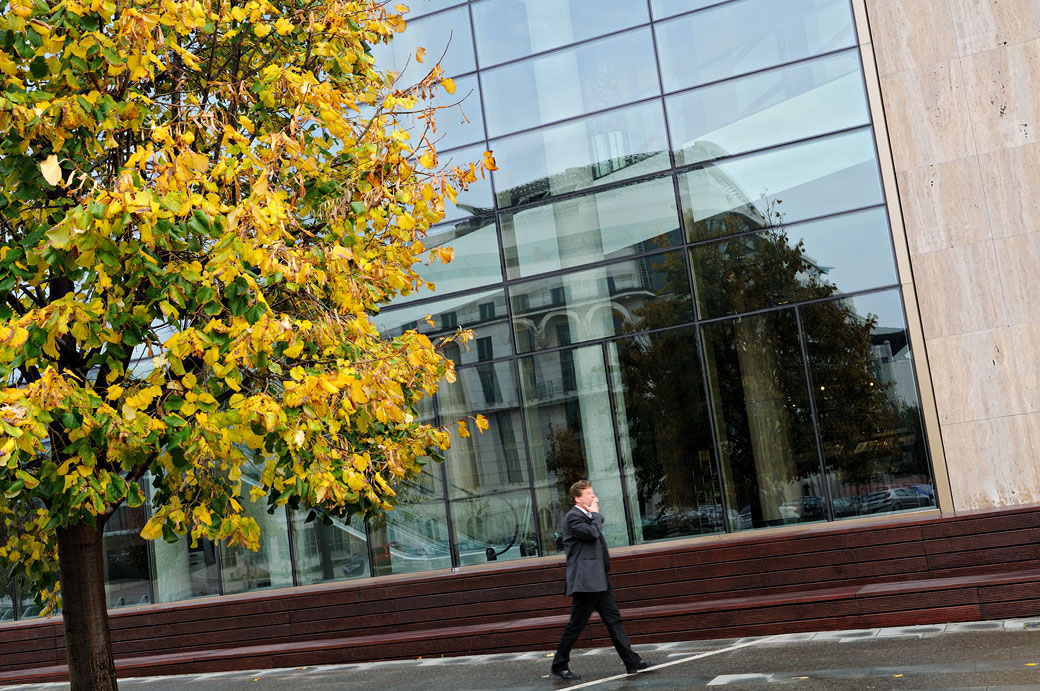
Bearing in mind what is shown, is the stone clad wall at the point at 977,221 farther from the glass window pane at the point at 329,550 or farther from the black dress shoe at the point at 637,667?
the glass window pane at the point at 329,550

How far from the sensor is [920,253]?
12422 millimetres

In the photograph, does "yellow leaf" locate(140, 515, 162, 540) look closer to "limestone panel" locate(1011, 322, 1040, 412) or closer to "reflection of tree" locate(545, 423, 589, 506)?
"reflection of tree" locate(545, 423, 589, 506)

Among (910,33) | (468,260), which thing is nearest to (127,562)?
(468,260)

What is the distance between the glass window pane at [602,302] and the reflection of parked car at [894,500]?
3.25m

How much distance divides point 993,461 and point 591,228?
5.92 m

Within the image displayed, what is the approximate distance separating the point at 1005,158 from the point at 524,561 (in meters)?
7.93

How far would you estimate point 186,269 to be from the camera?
645 centimetres

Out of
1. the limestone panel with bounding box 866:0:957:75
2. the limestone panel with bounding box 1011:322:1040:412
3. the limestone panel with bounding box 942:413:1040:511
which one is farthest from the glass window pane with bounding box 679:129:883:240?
the limestone panel with bounding box 942:413:1040:511

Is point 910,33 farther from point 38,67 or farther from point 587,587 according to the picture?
point 38,67

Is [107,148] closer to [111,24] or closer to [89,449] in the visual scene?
[111,24]

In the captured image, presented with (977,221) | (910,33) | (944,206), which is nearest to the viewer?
(977,221)

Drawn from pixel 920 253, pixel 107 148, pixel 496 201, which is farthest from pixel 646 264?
pixel 107 148

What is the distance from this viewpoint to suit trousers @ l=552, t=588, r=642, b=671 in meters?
9.03

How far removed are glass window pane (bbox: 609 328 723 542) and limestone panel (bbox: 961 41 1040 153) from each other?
4332 mm
